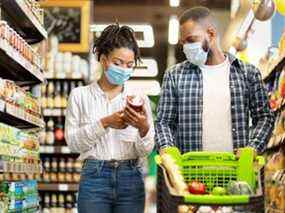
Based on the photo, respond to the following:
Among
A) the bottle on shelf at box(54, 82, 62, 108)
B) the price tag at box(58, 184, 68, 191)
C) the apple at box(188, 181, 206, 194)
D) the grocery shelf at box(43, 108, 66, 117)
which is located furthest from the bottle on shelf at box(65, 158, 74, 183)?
the apple at box(188, 181, 206, 194)

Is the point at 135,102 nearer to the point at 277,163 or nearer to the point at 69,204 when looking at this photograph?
the point at 277,163

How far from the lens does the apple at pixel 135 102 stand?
291 cm

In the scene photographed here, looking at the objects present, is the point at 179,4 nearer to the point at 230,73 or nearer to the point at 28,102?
the point at 28,102

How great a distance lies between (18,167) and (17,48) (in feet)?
2.50

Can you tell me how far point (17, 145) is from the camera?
4.02 m

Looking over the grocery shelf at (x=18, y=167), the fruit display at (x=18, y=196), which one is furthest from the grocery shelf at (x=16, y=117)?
the fruit display at (x=18, y=196)

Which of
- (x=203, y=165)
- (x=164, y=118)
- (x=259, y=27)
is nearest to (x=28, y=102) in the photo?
(x=164, y=118)

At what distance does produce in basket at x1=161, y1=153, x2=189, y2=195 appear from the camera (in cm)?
238

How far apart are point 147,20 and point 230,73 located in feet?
36.0

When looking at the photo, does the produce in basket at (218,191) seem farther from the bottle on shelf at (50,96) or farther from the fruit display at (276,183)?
the bottle on shelf at (50,96)

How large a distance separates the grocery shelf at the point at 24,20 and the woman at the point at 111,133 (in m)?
1.17

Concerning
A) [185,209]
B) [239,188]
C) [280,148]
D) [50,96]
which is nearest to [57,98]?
[50,96]

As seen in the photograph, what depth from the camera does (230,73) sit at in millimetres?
3238

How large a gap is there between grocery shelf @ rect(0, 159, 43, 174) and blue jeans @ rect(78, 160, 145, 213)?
0.70 meters
